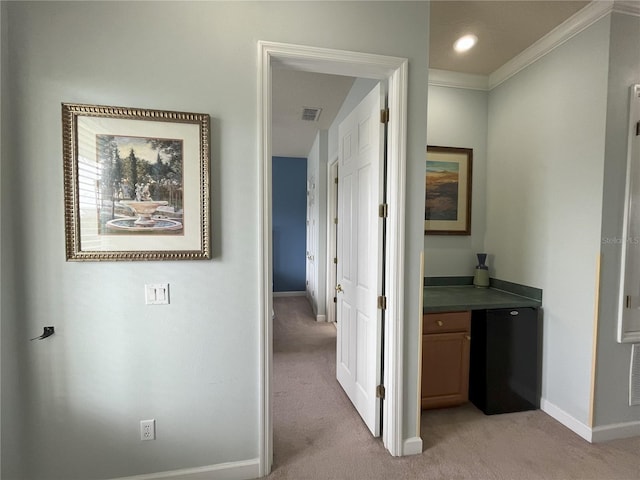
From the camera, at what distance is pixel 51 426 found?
1.51m

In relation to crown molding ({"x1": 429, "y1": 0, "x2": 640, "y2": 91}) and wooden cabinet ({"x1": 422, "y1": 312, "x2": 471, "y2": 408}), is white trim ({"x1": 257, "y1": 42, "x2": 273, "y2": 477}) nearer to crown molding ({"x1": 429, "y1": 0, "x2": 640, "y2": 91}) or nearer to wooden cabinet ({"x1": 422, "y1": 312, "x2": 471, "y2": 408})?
wooden cabinet ({"x1": 422, "y1": 312, "x2": 471, "y2": 408})

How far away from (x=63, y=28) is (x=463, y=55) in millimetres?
2690

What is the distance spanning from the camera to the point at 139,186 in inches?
59.6

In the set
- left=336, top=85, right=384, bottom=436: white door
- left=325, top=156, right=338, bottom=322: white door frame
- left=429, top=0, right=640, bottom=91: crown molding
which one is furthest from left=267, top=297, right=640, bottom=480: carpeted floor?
left=429, top=0, right=640, bottom=91: crown molding

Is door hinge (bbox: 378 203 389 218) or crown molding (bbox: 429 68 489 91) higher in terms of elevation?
crown molding (bbox: 429 68 489 91)

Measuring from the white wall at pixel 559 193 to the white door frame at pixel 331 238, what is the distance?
6.85ft

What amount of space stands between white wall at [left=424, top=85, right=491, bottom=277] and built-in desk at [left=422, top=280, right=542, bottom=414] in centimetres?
60

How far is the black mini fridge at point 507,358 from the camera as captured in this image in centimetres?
229

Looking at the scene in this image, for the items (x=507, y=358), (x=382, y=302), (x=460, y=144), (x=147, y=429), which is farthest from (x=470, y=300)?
(x=147, y=429)

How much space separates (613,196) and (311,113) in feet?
9.87

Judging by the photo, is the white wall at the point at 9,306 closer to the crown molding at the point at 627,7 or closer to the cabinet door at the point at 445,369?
the cabinet door at the point at 445,369

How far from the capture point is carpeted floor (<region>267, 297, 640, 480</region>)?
1761mm

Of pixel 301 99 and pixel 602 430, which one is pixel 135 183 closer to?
pixel 301 99

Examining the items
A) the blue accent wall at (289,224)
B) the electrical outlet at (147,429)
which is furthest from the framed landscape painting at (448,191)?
the blue accent wall at (289,224)
